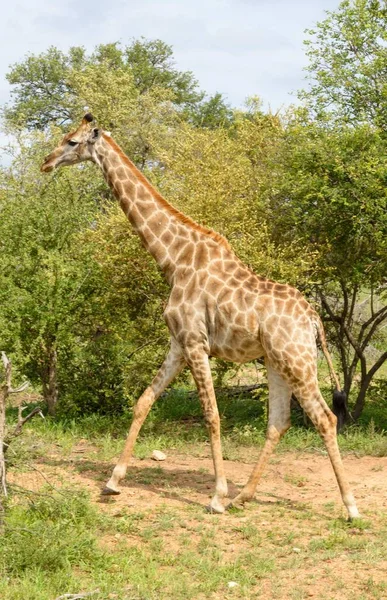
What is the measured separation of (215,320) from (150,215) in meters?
1.40

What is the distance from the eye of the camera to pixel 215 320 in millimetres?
8281

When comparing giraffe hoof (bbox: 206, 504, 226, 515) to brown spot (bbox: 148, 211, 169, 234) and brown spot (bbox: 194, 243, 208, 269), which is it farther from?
brown spot (bbox: 148, 211, 169, 234)

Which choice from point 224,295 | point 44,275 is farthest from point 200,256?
point 44,275

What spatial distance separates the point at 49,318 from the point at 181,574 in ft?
20.4

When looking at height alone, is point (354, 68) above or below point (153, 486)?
above

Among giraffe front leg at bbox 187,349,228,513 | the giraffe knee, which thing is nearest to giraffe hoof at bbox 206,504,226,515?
giraffe front leg at bbox 187,349,228,513

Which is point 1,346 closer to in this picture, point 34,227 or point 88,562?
point 34,227

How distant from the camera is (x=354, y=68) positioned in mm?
12180

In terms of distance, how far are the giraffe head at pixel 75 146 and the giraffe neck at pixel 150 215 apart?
0.10 metres

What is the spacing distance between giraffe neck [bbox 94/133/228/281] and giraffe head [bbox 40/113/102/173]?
4.0 inches

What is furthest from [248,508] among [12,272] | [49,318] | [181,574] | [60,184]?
[60,184]

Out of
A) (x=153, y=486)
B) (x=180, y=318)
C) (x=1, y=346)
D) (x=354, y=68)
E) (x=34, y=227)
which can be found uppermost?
(x=354, y=68)

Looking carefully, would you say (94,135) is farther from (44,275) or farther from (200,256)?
(44,275)

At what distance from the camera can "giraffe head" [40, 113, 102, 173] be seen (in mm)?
8883
